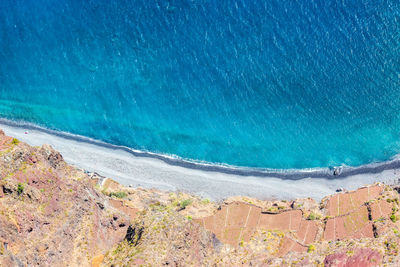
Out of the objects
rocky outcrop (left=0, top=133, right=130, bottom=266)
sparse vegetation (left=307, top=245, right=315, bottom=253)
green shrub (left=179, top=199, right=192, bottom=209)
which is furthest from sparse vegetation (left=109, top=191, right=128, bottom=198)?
sparse vegetation (left=307, top=245, right=315, bottom=253)

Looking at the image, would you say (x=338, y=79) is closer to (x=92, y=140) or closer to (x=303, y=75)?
(x=303, y=75)

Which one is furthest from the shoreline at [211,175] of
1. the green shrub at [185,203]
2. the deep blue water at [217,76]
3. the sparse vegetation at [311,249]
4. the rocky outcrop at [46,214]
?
the rocky outcrop at [46,214]

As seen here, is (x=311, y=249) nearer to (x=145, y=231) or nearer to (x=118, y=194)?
(x=145, y=231)

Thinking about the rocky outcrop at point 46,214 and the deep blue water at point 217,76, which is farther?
the deep blue water at point 217,76

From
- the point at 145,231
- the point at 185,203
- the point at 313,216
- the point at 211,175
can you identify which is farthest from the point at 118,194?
the point at 313,216

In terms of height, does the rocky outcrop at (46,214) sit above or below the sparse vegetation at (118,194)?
below

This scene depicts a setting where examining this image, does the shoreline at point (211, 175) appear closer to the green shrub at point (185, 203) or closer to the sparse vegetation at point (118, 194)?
the green shrub at point (185, 203)
